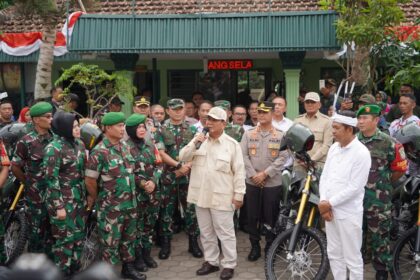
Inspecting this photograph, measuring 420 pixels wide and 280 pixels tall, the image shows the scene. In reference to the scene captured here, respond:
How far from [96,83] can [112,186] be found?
2.76m

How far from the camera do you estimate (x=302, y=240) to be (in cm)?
459

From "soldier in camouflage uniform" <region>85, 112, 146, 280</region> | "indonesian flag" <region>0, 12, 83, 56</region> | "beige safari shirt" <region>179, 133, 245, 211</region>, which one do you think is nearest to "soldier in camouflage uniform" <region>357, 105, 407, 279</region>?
"beige safari shirt" <region>179, 133, 245, 211</region>

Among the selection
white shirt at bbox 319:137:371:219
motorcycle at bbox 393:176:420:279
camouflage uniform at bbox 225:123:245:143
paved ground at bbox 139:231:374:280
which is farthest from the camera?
camouflage uniform at bbox 225:123:245:143

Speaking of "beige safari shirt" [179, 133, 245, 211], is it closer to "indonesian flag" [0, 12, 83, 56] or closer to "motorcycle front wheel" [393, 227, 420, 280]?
"motorcycle front wheel" [393, 227, 420, 280]

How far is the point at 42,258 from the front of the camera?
1779mm

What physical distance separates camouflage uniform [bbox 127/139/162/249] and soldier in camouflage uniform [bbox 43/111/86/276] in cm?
57

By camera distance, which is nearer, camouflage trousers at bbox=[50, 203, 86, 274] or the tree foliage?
camouflage trousers at bbox=[50, 203, 86, 274]

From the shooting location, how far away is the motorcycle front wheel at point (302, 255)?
449cm

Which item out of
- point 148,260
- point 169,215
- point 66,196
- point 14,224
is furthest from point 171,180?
point 14,224

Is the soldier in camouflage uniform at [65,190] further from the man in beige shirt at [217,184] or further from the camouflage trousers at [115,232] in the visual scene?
the man in beige shirt at [217,184]

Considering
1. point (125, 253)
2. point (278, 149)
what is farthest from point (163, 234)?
point (278, 149)

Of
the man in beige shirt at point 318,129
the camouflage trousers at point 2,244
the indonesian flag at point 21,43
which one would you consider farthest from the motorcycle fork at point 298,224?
the indonesian flag at point 21,43

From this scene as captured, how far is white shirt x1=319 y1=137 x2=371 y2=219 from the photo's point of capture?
158 inches

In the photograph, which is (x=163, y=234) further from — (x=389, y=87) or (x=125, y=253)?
(x=389, y=87)
